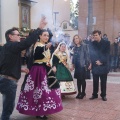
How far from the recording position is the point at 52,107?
4.50m

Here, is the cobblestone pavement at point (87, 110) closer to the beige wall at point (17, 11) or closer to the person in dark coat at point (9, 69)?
the person in dark coat at point (9, 69)

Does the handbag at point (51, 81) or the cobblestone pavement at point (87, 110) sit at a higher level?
the handbag at point (51, 81)

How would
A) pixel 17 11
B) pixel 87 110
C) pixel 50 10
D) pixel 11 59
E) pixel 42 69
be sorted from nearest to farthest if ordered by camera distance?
pixel 11 59 < pixel 42 69 < pixel 87 110 < pixel 50 10 < pixel 17 11

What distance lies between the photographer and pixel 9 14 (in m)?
14.9

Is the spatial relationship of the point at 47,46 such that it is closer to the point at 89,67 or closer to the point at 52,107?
the point at 52,107

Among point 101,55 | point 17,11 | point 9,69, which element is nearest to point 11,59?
point 9,69

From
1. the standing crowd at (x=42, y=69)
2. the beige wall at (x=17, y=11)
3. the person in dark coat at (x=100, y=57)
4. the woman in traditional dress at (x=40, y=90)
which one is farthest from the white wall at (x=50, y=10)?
the woman in traditional dress at (x=40, y=90)

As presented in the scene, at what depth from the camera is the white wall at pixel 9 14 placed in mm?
14422

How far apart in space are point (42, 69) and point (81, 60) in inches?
72.5

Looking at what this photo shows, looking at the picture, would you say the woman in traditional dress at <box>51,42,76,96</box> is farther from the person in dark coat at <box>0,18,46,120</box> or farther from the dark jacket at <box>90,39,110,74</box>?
the person in dark coat at <box>0,18,46,120</box>

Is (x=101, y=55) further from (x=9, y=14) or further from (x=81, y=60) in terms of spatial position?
(x=9, y=14)

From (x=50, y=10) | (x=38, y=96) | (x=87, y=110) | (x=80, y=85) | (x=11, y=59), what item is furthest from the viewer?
(x=50, y=10)

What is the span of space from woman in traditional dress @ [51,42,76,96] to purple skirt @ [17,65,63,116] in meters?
1.66

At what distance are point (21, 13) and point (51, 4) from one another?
7.81ft
